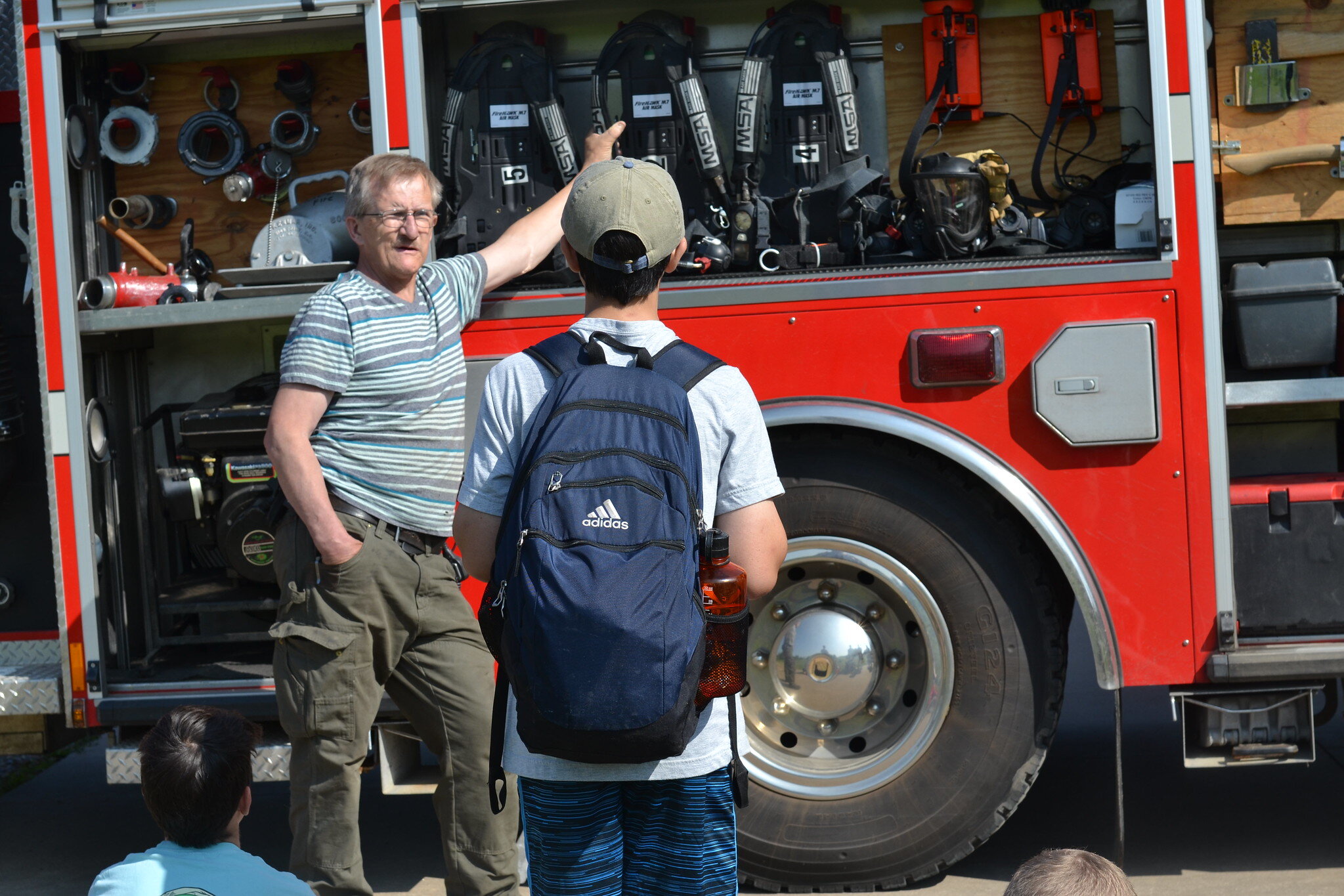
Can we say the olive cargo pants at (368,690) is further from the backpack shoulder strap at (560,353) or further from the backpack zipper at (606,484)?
the backpack zipper at (606,484)

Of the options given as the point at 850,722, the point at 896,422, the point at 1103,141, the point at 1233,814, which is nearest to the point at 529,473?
the point at 896,422

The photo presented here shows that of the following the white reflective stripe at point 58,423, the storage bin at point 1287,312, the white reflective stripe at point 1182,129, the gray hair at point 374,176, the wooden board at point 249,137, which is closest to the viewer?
the gray hair at point 374,176

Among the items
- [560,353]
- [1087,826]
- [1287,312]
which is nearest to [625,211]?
[560,353]

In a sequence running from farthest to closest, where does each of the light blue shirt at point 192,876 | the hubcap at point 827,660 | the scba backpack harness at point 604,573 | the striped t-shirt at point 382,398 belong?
the hubcap at point 827,660, the striped t-shirt at point 382,398, the light blue shirt at point 192,876, the scba backpack harness at point 604,573

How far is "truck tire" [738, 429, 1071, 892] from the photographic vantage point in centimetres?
359

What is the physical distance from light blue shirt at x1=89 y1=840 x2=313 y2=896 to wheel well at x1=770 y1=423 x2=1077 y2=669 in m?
1.91

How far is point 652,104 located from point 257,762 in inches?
85.6

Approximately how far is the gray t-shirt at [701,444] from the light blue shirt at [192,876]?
15.8 inches

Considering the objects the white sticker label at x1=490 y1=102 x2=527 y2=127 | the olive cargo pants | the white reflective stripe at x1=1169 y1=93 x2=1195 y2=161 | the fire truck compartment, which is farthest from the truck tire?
the white sticker label at x1=490 y1=102 x2=527 y2=127

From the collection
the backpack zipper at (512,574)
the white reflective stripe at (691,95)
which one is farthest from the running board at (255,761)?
the white reflective stripe at (691,95)

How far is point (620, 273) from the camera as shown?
82.0 inches

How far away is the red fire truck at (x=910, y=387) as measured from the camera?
137 inches

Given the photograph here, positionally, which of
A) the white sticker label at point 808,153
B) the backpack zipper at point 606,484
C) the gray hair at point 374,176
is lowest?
the backpack zipper at point 606,484

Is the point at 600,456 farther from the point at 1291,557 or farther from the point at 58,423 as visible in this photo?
the point at 58,423
